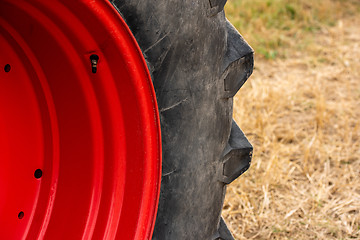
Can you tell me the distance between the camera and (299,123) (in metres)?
2.44

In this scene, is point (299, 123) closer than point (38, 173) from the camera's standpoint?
No

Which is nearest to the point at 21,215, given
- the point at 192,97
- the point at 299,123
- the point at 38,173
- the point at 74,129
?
the point at 38,173

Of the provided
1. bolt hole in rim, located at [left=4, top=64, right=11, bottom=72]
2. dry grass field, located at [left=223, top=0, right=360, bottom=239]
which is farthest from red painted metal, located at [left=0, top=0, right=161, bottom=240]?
dry grass field, located at [left=223, top=0, right=360, bottom=239]

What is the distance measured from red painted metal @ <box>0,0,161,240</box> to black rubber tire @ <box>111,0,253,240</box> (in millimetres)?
62

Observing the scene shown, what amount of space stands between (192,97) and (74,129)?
242 mm

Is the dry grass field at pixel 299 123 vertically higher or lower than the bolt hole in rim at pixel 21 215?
lower

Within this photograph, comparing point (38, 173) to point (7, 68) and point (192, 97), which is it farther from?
point (192, 97)

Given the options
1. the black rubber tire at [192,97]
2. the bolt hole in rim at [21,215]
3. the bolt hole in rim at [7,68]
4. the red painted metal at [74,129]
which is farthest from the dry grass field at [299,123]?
the bolt hole in rim at [7,68]

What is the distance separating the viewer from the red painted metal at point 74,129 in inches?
33.5

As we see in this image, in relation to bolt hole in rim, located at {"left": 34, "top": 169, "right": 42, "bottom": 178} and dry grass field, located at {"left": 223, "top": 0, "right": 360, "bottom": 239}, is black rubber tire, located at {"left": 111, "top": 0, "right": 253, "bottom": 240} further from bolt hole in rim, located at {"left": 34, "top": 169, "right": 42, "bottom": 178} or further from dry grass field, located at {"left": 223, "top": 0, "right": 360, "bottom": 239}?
dry grass field, located at {"left": 223, "top": 0, "right": 360, "bottom": 239}

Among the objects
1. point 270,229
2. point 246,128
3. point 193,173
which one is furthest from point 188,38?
point 246,128

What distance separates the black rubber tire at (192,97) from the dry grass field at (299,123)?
2.20 feet

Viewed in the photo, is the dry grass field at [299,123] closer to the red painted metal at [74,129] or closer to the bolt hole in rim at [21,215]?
the red painted metal at [74,129]

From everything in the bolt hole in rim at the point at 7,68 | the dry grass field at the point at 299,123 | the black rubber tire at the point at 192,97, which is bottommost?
the dry grass field at the point at 299,123
